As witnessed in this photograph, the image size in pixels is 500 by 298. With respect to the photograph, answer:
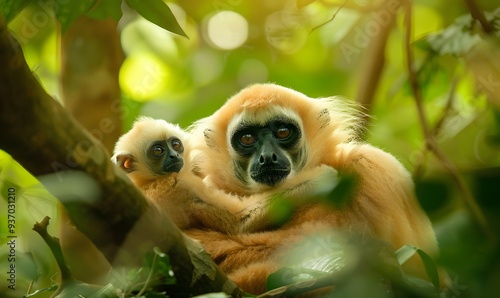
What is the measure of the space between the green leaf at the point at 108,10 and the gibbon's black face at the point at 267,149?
7.86 ft

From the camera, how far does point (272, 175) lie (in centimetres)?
502

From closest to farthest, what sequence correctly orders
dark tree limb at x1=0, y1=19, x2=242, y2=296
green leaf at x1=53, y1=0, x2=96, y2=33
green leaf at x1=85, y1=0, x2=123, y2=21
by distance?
1. dark tree limb at x1=0, y1=19, x2=242, y2=296
2. green leaf at x1=53, y1=0, x2=96, y2=33
3. green leaf at x1=85, y1=0, x2=123, y2=21

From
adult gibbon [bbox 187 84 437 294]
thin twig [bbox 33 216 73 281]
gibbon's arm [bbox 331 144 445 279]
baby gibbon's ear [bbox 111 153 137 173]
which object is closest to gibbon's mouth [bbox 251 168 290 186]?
adult gibbon [bbox 187 84 437 294]

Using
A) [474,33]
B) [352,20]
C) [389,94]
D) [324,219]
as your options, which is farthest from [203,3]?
[324,219]

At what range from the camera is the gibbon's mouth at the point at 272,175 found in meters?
5.01

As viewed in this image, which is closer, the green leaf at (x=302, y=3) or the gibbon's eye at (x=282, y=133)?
the green leaf at (x=302, y=3)

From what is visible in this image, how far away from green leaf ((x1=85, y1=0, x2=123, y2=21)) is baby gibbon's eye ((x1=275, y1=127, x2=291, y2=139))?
255cm

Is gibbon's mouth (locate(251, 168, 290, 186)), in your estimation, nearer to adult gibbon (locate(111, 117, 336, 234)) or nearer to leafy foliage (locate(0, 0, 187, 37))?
adult gibbon (locate(111, 117, 336, 234))

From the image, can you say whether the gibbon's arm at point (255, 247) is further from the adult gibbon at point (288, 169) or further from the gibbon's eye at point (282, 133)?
the gibbon's eye at point (282, 133)

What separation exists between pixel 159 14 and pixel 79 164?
932 mm

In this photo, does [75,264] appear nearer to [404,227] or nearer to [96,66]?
[96,66]

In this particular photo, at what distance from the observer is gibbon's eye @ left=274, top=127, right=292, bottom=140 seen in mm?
5211

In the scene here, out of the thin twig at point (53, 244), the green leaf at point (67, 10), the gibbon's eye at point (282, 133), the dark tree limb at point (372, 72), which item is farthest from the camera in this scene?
the dark tree limb at point (372, 72)

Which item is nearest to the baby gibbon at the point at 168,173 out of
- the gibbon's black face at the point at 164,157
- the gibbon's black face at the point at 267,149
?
the gibbon's black face at the point at 164,157
